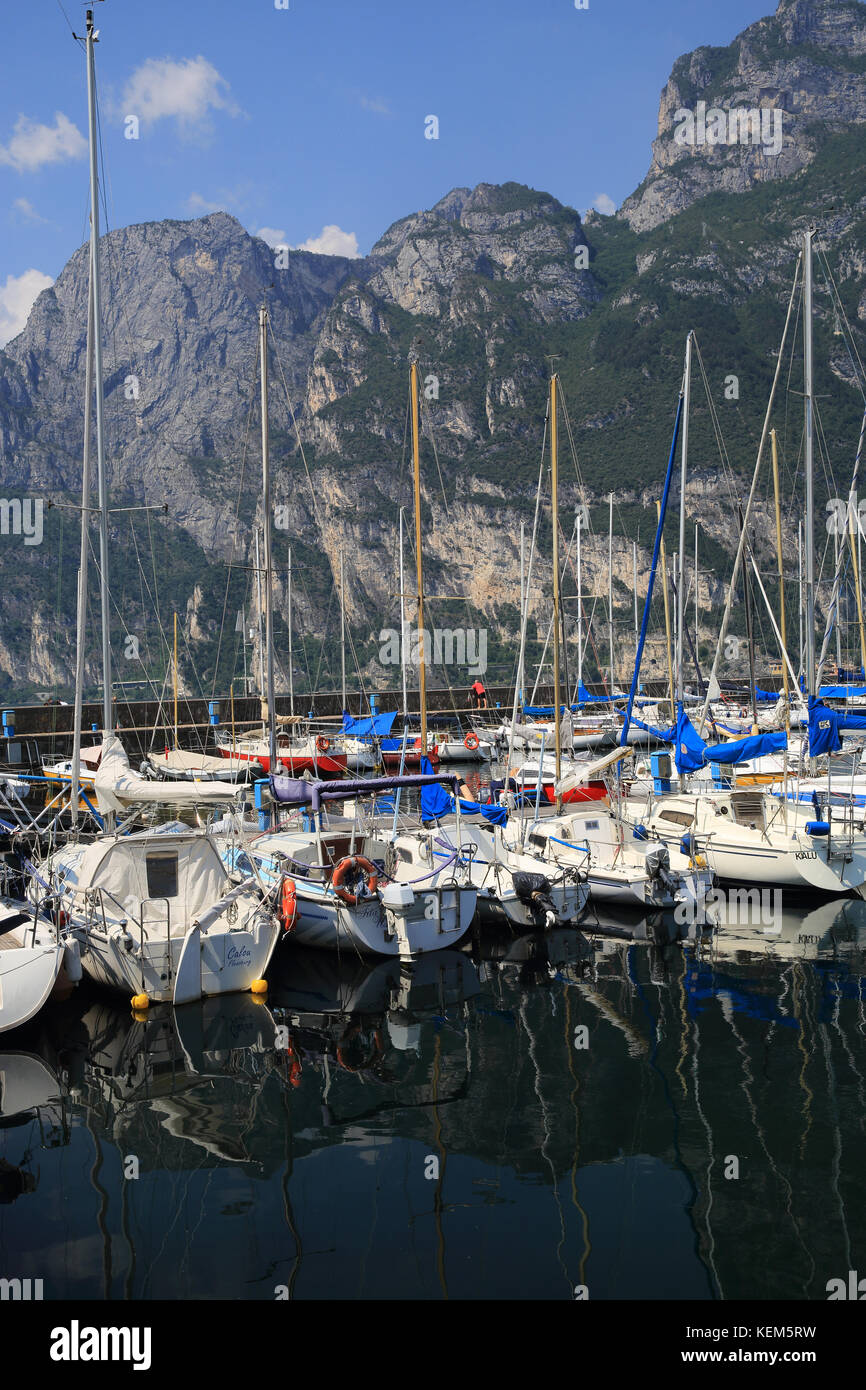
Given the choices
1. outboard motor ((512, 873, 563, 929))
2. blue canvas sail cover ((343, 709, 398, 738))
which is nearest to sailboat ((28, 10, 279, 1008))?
outboard motor ((512, 873, 563, 929))

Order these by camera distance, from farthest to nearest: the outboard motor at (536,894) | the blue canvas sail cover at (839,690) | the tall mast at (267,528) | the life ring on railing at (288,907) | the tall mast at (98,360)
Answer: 1. the blue canvas sail cover at (839,690)
2. the tall mast at (267,528)
3. the tall mast at (98,360)
4. the outboard motor at (536,894)
5. the life ring on railing at (288,907)

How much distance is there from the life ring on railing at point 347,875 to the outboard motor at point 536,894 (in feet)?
10.8

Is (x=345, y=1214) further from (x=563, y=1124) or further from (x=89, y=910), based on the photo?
(x=89, y=910)

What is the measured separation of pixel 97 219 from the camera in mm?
22188

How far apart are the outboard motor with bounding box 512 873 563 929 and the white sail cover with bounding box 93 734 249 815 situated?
6.16 m

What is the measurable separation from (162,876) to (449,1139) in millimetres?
7625

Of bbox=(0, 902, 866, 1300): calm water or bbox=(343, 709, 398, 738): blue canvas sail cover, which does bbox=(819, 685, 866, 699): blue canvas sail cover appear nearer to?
bbox=(343, 709, 398, 738): blue canvas sail cover

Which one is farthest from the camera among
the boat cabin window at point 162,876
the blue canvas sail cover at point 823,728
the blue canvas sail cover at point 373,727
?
the blue canvas sail cover at point 373,727

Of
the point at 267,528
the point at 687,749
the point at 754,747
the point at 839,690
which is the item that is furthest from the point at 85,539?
the point at 839,690

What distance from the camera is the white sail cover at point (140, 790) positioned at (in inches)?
792

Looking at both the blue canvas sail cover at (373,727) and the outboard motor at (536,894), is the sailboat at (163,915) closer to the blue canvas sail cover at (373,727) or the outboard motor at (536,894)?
the outboard motor at (536,894)

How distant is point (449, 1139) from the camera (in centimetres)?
1146

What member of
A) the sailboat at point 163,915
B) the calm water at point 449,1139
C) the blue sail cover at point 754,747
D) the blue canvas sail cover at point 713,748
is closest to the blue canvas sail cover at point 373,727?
the blue canvas sail cover at point 713,748
